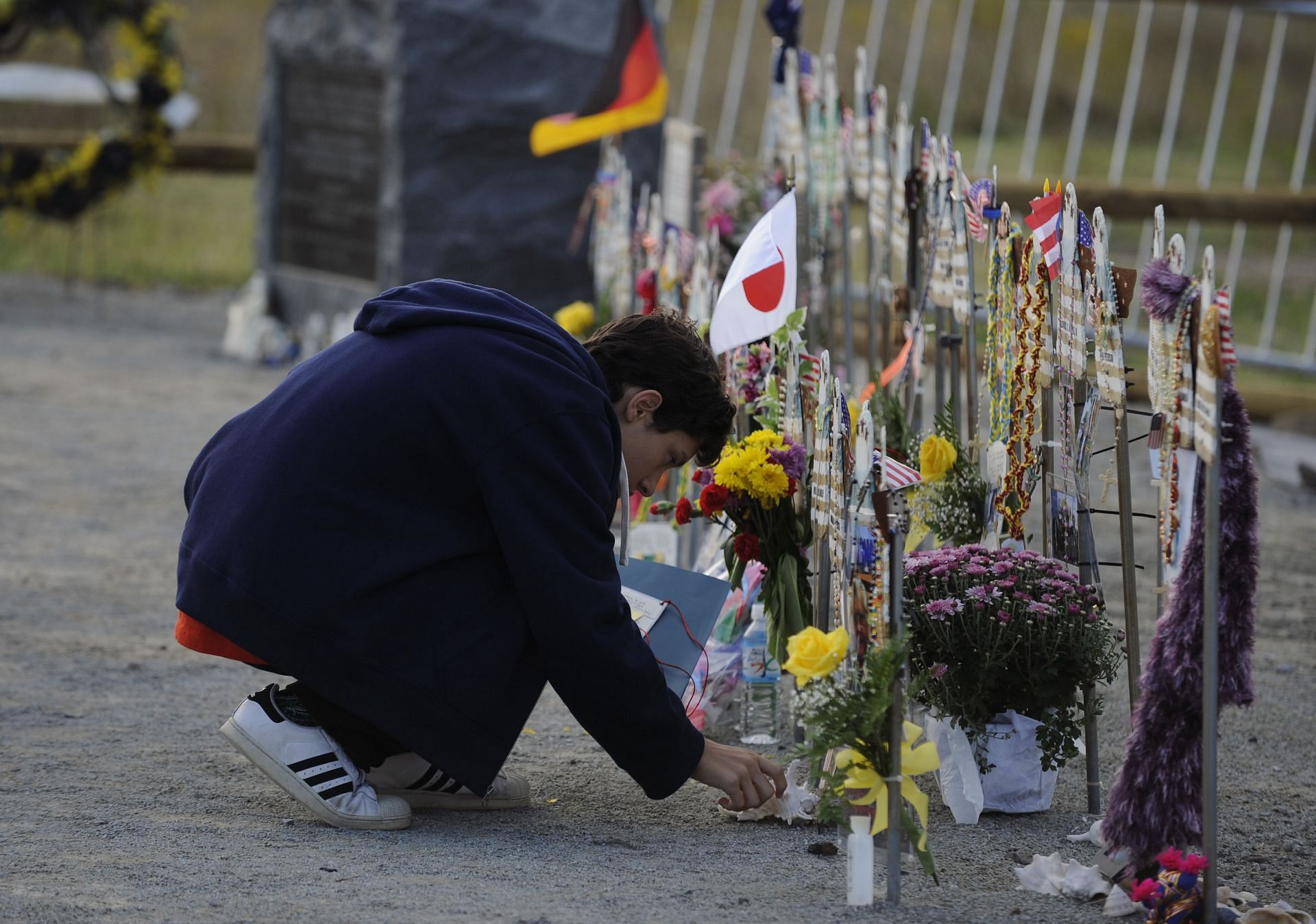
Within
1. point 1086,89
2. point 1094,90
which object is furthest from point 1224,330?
point 1094,90

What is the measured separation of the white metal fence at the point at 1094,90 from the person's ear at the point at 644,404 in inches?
225

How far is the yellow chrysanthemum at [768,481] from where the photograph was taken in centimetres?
295

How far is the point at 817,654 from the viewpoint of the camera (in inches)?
90.8

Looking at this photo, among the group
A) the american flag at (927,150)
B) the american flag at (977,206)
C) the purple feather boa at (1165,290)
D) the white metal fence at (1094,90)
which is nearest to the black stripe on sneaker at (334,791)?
the purple feather boa at (1165,290)

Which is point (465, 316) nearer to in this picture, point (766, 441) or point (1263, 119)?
point (766, 441)

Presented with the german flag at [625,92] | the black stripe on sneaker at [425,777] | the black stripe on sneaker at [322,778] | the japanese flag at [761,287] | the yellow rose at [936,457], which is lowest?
the black stripe on sneaker at [425,777]

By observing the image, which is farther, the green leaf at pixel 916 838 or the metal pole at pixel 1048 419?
the metal pole at pixel 1048 419

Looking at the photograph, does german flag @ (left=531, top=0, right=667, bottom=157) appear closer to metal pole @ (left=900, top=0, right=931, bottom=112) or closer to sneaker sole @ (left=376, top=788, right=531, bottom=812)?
metal pole @ (left=900, top=0, right=931, bottom=112)

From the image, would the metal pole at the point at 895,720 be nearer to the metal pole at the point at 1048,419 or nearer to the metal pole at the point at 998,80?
the metal pole at the point at 1048,419

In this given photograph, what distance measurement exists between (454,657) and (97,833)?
0.66m

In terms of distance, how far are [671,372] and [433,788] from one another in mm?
857

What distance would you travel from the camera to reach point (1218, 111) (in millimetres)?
8023

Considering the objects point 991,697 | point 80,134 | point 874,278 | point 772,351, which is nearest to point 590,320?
point 874,278

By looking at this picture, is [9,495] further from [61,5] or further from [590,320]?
[61,5]
